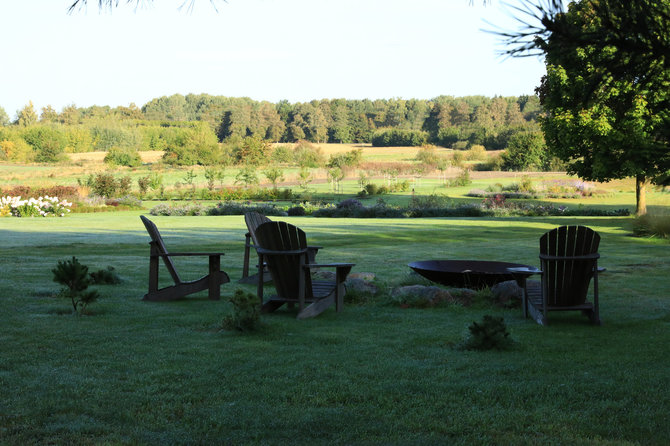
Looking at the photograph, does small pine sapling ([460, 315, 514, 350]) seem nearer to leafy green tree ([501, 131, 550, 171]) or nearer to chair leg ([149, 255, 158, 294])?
chair leg ([149, 255, 158, 294])

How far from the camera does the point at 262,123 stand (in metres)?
95.6

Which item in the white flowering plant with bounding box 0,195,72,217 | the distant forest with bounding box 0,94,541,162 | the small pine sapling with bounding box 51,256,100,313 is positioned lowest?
the small pine sapling with bounding box 51,256,100,313

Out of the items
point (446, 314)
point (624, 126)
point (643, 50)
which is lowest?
point (446, 314)

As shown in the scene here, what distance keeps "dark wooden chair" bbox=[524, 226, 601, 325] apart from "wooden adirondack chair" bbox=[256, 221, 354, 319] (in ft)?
5.95

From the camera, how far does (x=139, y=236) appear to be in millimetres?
15492

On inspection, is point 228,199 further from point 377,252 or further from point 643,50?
point 643,50

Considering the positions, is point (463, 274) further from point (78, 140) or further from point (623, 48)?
point (78, 140)

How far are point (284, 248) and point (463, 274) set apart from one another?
7.29ft

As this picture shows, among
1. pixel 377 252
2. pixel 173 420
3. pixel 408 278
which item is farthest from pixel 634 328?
pixel 377 252

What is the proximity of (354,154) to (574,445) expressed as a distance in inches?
1927

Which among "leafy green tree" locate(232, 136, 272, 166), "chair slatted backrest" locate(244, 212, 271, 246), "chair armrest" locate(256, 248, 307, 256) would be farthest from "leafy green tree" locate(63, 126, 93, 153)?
"chair armrest" locate(256, 248, 307, 256)

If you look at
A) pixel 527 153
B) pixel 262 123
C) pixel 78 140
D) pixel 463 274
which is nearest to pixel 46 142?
pixel 78 140

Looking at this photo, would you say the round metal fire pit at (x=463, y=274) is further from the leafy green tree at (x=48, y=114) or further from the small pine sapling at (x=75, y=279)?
the leafy green tree at (x=48, y=114)

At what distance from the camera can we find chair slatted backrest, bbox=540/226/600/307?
230 inches
